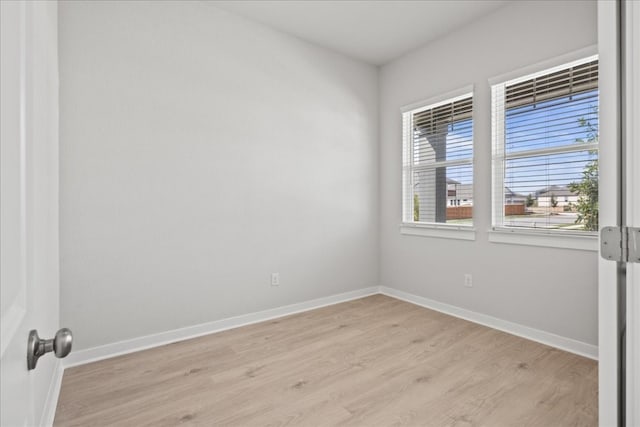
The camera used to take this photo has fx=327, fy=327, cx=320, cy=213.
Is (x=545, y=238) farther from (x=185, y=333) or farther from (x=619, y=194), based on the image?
(x=185, y=333)

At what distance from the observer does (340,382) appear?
207 cm

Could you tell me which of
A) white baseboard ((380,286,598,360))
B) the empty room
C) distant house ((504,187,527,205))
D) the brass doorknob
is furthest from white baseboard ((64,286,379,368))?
the brass doorknob

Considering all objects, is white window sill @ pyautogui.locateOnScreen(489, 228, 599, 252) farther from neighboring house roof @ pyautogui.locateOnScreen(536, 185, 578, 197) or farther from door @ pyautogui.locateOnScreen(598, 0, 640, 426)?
door @ pyautogui.locateOnScreen(598, 0, 640, 426)

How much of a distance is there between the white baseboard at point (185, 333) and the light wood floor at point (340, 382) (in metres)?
0.07

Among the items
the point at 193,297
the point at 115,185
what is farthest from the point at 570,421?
the point at 115,185

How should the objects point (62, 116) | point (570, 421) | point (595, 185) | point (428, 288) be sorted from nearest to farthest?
1. point (570, 421)
2. point (62, 116)
3. point (595, 185)
4. point (428, 288)

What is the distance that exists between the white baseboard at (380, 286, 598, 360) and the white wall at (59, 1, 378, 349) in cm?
87

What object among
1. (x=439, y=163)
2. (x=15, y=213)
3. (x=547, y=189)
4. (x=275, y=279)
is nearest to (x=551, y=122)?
(x=547, y=189)

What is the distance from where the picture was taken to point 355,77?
3910 mm

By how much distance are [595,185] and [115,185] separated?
140 inches

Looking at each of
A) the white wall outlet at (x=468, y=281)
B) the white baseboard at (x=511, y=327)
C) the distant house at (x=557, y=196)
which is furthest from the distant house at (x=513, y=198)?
the white baseboard at (x=511, y=327)

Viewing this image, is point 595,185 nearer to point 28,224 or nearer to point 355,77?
point 355,77

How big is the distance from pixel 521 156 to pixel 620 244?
7.32 ft

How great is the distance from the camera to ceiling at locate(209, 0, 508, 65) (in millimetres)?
2873
